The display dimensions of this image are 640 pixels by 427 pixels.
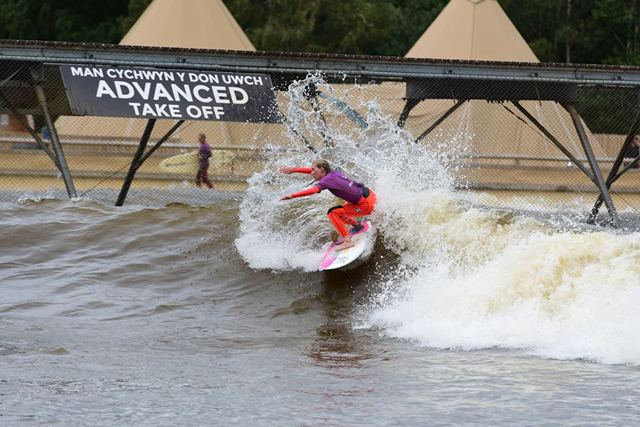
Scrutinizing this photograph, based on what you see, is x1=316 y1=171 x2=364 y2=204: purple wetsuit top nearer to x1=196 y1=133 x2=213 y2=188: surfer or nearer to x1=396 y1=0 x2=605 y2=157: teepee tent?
x1=196 y1=133 x2=213 y2=188: surfer

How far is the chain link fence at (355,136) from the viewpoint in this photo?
55.5 feet

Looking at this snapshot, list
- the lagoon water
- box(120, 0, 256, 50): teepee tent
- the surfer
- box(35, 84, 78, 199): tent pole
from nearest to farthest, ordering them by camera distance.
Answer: the lagoon water → box(35, 84, 78, 199): tent pole → the surfer → box(120, 0, 256, 50): teepee tent

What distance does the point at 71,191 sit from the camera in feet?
55.9

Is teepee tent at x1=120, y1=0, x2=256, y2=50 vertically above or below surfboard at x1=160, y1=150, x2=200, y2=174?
above

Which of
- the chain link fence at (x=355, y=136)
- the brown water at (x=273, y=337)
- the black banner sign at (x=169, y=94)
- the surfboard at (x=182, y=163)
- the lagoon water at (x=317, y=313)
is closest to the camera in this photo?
the brown water at (x=273, y=337)

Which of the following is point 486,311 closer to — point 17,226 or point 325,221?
point 325,221

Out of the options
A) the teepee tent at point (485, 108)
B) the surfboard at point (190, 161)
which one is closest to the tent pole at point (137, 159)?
the surfboard at point (190, 161)

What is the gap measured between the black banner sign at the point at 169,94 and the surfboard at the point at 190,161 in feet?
19.0

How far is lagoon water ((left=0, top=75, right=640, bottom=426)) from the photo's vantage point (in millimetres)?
7621

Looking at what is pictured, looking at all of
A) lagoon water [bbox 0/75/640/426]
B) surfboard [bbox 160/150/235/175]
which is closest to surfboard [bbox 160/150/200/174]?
surfboard [bbox 160/150/235/175]

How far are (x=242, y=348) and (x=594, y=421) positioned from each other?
3.90 meters

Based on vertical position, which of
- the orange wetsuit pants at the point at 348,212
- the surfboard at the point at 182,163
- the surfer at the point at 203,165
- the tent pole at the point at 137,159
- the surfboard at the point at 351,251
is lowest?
the surfboard at the point at 182,163

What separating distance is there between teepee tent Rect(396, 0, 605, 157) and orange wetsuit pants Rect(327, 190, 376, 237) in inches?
442

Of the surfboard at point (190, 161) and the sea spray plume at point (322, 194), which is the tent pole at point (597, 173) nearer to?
the sea spray plume at point (322, 194)
